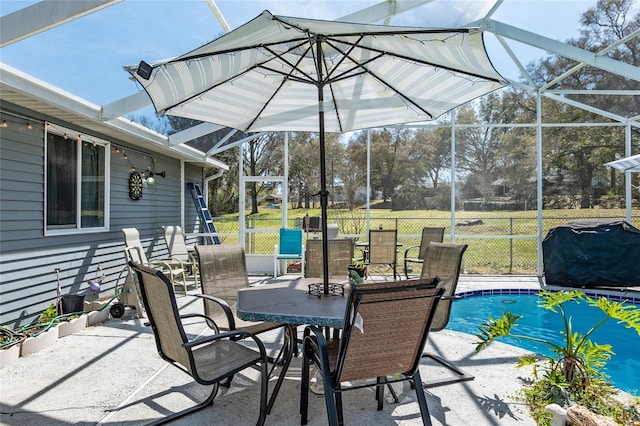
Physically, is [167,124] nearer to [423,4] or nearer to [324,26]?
[423,4]

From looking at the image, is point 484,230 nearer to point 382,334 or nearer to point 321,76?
point 321,76

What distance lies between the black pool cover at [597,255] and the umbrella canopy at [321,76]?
474 cm

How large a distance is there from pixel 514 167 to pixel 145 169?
720 cm

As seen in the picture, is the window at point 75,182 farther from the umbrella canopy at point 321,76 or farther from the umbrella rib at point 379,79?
the umbrella rib at point 379,79

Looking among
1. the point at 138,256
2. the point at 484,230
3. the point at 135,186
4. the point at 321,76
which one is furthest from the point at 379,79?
the point at 484,230

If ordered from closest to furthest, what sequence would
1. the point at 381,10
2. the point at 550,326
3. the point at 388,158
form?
the point at 381,10
the point at 550,326
the point at 388,158

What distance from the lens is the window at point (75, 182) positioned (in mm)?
4871

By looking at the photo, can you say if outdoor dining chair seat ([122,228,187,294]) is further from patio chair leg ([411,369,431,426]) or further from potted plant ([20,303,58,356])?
patio chair leg ([411,369,431,426])

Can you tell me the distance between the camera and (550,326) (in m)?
5.33

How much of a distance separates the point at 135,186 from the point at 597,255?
778cm

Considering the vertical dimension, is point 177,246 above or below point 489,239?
below

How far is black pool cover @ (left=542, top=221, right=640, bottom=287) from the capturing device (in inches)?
261

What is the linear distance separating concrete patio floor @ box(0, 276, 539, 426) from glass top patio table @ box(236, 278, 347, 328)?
2.18 ft

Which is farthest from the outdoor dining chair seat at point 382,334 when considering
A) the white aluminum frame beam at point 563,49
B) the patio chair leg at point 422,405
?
the white aluminum frame beam at point 563,49
